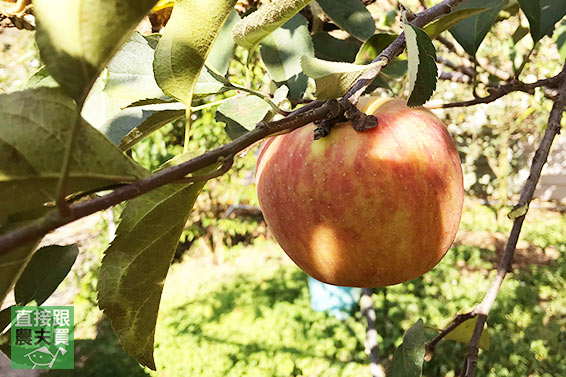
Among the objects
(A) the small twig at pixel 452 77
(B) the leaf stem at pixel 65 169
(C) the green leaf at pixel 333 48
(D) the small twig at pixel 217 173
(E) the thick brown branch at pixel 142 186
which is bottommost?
(A) the small twig at pixel 452 77

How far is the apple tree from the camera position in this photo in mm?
206

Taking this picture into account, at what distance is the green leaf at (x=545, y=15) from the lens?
656 millimetres

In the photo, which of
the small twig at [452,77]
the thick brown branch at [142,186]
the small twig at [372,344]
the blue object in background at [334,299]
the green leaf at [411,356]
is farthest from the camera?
the blue object in background at [334,299]

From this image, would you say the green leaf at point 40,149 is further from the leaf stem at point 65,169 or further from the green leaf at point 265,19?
the green leaf at point 265,19

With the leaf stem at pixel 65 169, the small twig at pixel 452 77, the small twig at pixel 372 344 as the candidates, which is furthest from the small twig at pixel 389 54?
the small twig at pixel 372 344

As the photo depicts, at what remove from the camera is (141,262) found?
321 millimetres

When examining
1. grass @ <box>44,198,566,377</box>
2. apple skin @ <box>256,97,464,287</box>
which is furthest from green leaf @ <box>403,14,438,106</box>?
grass @ <box>44,198,566,377</box>

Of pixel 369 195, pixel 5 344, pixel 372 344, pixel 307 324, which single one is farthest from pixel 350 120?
pixel 307 324

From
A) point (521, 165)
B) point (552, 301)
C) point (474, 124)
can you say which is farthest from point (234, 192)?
point (521, 165)

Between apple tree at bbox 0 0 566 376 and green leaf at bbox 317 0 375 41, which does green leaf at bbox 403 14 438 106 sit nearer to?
apple tree at bbox 0 0 566 376

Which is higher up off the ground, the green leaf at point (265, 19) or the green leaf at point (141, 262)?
the green leaf at point (265, 19)

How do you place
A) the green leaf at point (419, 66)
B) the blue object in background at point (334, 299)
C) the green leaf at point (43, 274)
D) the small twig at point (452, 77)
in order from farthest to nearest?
the blue object in background at point (334, 299), the small twig at point (452, 77), the green leaf at point (43, 274), the green leaf at point (419, 66)

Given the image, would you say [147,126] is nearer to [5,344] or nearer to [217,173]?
[217,173]

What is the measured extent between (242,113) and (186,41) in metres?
0.16
